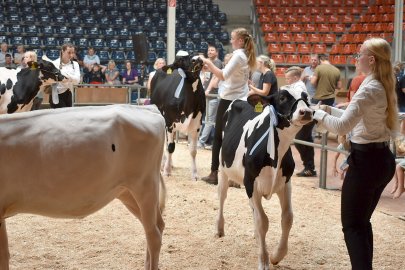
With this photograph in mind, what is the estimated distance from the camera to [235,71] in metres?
7.28

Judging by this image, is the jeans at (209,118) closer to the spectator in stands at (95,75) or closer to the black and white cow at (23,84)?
the black and white cow at (23,84)

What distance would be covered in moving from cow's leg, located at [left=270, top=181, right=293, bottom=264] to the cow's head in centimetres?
56

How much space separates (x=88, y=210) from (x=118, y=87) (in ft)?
40.7

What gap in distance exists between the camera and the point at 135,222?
20.7 feet

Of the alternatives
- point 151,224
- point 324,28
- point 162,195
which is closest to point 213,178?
point 162,195

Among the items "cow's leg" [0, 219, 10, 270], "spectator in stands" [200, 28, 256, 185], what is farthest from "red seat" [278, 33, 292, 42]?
"cow's leg" [0, 219, 10, 270]

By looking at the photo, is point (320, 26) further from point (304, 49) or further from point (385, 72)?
point (385, 72)

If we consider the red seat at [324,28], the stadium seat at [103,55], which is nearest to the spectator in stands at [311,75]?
the stadium seat at [103,55]

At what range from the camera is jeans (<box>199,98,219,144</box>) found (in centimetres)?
1267

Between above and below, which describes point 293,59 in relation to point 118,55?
below

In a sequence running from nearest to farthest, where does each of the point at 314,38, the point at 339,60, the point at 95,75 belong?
the point at 95,75
the point at 339,60
the point at 314,38

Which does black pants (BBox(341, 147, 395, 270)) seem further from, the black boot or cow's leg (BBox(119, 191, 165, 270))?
the black boot

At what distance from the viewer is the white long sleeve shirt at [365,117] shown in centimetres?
391

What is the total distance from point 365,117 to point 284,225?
1.35 meters
